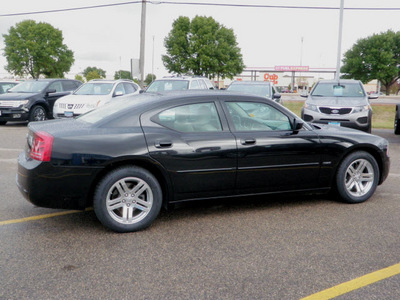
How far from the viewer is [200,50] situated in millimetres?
52906

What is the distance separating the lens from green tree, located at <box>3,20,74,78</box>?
60.2 metres

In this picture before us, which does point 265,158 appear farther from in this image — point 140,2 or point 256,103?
point 140,2

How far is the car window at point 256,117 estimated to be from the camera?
4820 millimetres

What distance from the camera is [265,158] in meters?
4.77

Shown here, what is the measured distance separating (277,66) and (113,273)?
70.4 meters

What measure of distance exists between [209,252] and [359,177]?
8.67 ft

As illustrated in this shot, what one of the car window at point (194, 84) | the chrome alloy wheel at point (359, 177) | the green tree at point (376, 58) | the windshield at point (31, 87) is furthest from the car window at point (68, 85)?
the green tree at point (376, 58)

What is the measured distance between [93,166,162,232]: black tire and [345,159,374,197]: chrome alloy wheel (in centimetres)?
254

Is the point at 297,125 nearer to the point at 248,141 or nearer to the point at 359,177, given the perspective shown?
the point at 248,141

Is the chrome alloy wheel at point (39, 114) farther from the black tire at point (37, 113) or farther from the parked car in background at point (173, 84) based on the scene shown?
the parked car in background at point (173, 84)

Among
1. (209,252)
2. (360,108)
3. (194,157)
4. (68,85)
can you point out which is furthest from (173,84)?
(209,252)

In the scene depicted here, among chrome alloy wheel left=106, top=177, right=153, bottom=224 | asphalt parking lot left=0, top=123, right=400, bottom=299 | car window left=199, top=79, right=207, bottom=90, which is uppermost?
car window left=199, top=79, right=207, bottom=90

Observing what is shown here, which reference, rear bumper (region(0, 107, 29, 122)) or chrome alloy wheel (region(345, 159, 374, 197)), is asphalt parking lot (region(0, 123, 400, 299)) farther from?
rear bumper (region(0, 107, 29, 122))

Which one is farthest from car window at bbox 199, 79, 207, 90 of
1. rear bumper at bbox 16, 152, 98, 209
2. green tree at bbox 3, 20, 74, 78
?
green tree at bbox 3, 20, 74, 78
